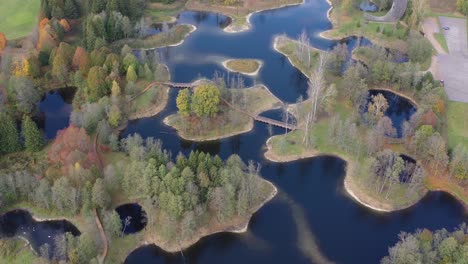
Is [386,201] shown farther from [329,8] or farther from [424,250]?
[329,8]

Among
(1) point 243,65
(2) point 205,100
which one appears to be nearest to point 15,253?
(2) point 205,100

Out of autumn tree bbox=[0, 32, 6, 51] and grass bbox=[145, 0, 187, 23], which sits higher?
grass bbox=[145, 0, 187, 23]

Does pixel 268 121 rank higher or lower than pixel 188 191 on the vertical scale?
lower

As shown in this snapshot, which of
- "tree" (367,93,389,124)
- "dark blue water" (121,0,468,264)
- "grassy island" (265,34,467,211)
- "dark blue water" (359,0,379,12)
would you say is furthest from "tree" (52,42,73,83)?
"dark blue water" (359,0,379,12)

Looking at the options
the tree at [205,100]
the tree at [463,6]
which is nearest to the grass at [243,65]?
the tree at [205,100]

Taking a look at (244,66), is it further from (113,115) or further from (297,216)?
(297,216)

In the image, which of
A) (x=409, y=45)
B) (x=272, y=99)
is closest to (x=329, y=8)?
(x=409, y=45)

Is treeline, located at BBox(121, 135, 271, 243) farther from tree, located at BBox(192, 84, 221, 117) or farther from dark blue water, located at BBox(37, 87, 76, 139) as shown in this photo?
dark blue water, located at BBox(37, 87, 76, 139)

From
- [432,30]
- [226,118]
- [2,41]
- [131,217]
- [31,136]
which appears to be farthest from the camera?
[432,30]
